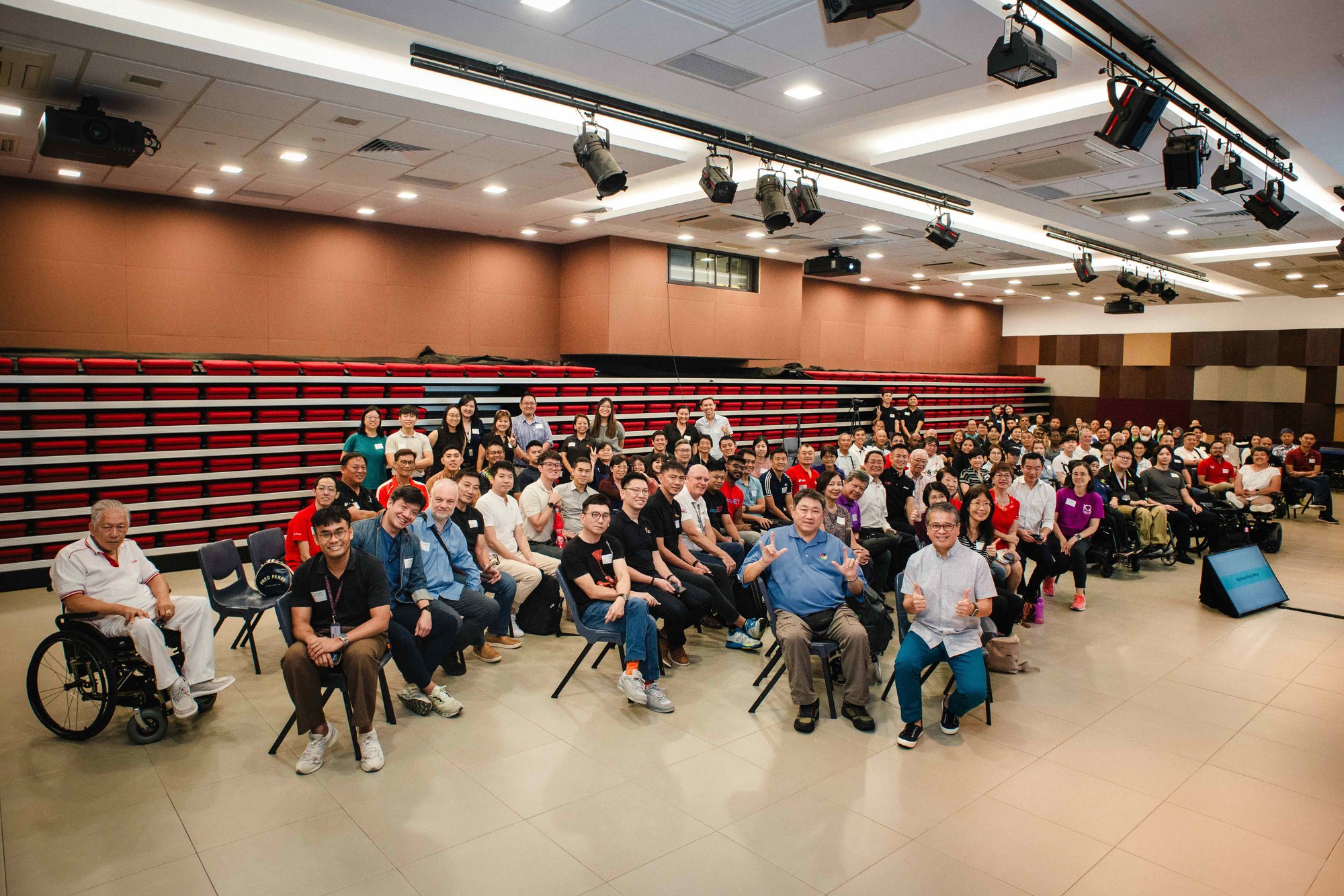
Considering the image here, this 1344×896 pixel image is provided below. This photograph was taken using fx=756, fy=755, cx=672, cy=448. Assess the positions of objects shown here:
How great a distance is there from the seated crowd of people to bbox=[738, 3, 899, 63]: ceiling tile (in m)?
2.64

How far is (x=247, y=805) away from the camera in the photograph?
3336mm

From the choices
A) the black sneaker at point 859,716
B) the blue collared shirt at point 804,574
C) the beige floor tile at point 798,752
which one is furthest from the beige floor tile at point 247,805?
the black sneaker at point 859,716

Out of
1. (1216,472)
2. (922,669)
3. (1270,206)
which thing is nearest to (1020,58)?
(922,669)

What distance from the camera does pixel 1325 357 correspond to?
15.8 m

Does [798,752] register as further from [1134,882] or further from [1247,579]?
[1247,579]

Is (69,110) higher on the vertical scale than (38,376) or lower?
higher

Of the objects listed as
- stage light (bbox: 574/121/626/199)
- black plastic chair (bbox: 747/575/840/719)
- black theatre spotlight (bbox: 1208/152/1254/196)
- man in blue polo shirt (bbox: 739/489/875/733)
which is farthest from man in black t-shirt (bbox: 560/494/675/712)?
black theatre spotlight (bbox: 1208/152/1254/196)

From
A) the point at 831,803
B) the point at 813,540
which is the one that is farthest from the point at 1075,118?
the point at 831,803

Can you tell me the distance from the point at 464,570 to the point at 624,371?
7474mm

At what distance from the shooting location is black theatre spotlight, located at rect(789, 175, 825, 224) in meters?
7.07

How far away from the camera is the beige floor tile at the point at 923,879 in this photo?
2828 millimetres

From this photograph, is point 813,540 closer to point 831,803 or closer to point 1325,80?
point 831,803

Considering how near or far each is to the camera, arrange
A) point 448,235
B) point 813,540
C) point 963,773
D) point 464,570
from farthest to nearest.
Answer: point 448,235 → point 464,570 → point 813,540 → point 963,773

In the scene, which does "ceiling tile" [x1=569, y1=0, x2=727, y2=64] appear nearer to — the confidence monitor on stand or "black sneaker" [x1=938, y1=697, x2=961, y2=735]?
"black sneaker" [x1=938, y1=697, x2=961, y2=735]
